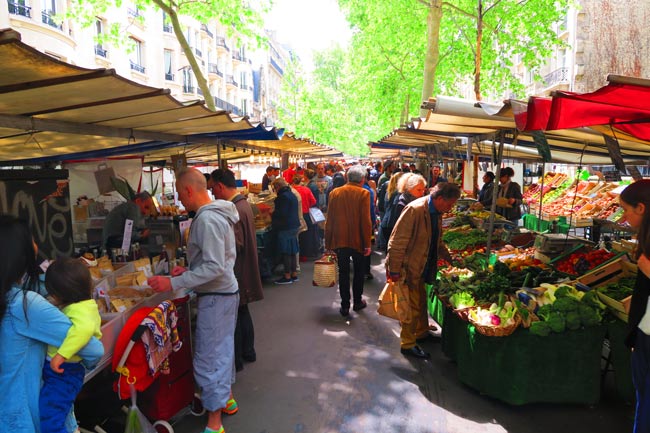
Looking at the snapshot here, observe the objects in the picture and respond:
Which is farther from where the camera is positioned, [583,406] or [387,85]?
[387,85]

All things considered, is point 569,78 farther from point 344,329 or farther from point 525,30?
point 344,329

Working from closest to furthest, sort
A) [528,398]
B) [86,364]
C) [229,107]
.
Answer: [86,364]
[528,398]
[229,107]

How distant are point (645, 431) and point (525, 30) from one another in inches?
711

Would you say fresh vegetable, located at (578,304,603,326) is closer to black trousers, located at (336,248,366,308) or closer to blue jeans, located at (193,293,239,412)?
black trousers, located at (336,248,366,308)

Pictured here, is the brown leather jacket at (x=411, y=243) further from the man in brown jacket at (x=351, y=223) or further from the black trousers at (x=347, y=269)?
the black trousers at (x=347, y=269)

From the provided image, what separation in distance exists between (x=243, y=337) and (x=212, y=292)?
5.11ft

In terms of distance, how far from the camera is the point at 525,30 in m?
17.4

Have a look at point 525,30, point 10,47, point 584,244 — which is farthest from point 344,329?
point 525,30

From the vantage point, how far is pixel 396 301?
4.79 meters

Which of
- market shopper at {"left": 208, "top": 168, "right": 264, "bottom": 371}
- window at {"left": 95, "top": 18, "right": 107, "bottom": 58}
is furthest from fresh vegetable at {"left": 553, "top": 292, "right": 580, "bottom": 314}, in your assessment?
window at {"left": 95, "top": 18, "right": 107, "bottom": 58}

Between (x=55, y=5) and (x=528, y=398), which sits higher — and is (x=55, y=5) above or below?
above

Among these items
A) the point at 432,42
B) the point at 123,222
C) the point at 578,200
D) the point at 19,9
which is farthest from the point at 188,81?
the point at 123,222

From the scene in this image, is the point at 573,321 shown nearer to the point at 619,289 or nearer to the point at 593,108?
the point at 619,289

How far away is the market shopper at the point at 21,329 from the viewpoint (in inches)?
85.8
